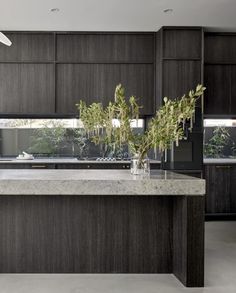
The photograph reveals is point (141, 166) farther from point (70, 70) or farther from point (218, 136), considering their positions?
point (218, 136)

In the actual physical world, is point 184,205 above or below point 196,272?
above

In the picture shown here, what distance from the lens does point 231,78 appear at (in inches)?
239

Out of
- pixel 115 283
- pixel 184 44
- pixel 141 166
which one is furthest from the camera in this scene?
pixel 184 44

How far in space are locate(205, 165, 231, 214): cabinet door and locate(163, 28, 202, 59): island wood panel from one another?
1634mm

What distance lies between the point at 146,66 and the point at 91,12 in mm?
1320

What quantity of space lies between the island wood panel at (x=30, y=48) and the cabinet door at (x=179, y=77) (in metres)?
1.70

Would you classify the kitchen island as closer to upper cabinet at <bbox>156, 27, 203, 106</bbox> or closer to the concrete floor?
the concrete floor

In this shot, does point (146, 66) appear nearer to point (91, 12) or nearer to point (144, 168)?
point (91, 12)

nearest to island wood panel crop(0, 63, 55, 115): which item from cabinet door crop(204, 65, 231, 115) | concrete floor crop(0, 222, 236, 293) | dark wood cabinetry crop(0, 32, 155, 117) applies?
dark wood cabinetry crop(0, 32, 155, 117)

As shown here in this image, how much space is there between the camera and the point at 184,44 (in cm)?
571

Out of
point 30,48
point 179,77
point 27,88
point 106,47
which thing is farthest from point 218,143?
point 30,48

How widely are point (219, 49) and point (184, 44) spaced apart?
66cm

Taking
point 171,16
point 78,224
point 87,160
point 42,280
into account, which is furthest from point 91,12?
point 42,280

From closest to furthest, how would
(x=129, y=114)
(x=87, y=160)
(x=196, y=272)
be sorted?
(x=196, y=272) → (x=129, y=114) → (x=87, y=160)
